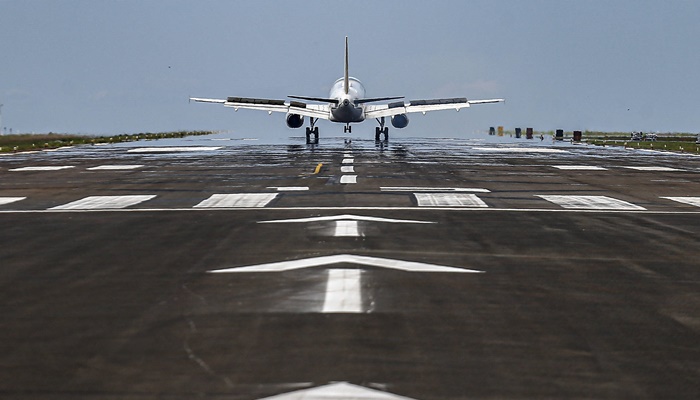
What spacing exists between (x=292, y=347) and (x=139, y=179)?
83.5 feet

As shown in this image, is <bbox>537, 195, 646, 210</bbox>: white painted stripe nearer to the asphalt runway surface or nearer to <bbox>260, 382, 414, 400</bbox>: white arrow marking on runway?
the asphalt runway surface

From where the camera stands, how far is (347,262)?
1180 centimetres

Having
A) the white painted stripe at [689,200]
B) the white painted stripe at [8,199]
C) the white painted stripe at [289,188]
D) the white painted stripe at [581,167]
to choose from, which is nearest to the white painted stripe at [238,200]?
the white painted stripe at [289,188]

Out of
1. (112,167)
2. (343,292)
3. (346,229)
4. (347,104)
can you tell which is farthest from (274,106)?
(343,292)

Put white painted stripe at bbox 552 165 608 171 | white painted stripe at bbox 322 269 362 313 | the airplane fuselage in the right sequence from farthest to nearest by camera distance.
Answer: the airplane fuselage
white painted stripe at bbox 552 165 608 171
white painted stripe at bbox 322 269 362 313

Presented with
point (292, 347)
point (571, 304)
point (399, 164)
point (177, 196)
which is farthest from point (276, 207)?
point (399, 164)

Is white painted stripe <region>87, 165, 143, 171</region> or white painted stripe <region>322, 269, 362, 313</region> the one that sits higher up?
white painted stripe <region>322, 269, 362, 313</region>

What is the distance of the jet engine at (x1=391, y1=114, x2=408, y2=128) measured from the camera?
8506cm

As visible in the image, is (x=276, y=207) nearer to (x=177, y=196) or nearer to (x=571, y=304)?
(x=177, y=196)

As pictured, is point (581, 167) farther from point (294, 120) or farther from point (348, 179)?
point (294, 120)

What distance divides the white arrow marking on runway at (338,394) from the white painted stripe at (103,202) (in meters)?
15.6

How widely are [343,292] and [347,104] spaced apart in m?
66.1

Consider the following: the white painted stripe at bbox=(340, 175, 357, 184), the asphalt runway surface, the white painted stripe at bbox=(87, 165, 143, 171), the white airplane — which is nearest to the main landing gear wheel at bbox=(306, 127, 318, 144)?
the white airplane

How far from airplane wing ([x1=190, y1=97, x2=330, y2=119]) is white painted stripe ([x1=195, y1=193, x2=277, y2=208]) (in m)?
56.0
